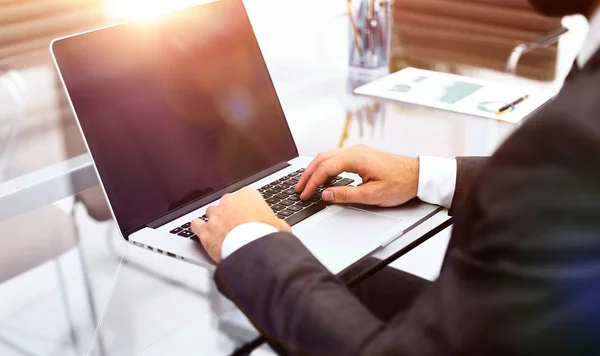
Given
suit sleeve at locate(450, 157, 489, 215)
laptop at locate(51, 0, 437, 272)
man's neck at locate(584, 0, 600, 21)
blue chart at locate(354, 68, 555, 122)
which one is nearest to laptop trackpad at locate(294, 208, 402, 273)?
laptop at locate(51, 0, 437, 272)

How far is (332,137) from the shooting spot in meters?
1.41

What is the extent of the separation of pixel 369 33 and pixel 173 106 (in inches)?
31.6

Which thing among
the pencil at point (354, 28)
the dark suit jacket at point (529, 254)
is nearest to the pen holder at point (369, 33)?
the pencil at point (354, 28)

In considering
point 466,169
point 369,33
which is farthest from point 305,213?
point 369,33

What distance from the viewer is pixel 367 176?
108 centimetres

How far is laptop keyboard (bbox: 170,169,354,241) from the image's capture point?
3.30ft

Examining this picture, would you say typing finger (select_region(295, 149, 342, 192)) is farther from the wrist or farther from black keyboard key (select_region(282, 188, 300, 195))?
the wrist

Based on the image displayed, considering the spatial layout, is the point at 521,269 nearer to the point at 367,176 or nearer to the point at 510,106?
the point at 367,176

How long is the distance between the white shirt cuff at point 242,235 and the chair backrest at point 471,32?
1088 mm

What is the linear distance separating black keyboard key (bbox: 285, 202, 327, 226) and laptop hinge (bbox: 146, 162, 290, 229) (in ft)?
0.50

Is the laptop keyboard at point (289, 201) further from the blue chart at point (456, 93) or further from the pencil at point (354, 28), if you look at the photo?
the pencil at point (354, 28)

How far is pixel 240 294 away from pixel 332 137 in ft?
2.23

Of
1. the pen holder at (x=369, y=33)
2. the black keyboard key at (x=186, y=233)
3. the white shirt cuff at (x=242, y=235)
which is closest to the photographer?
the white shirt cuff at (x=242, y=235)

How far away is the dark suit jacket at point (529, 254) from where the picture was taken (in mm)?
543
